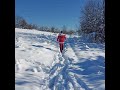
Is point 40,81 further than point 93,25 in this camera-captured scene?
No

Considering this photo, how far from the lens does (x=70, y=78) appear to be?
831 centimetres

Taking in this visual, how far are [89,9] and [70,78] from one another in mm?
33577

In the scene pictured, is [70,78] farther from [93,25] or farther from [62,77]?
[93,25]

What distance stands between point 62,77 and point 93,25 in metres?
28.0

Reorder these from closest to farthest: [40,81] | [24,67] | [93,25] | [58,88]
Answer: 1. [58,88]
2. [40,81]
3. [24,67]
4. [93,25]
